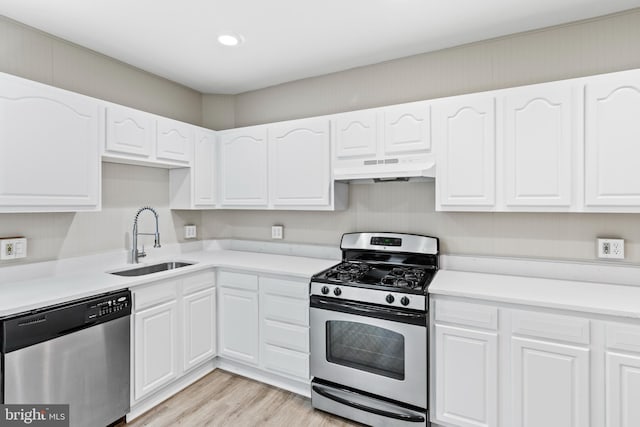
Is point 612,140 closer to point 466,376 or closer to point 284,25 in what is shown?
point 466,376

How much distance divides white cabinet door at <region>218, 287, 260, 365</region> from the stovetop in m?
0.69

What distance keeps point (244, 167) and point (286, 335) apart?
1535 millimetres

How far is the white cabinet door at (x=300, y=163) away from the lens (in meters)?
2.61

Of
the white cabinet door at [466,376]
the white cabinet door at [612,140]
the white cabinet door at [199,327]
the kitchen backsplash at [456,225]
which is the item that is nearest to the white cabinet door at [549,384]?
the white cabinet door at [466,376]

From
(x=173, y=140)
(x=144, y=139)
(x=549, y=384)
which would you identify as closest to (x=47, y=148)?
(x=144, y=139)

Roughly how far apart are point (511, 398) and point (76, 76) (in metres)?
3.54

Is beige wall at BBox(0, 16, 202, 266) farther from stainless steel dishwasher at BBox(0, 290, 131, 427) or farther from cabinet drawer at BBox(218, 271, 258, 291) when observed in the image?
cabinet drawer at BBox(218, 271, 258, 291)

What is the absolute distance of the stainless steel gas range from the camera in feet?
6.30

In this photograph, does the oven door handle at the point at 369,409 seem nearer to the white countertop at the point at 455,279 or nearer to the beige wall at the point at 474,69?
the white countertop at the point at 455,279

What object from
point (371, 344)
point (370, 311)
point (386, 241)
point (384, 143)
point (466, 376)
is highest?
point (384, 143)

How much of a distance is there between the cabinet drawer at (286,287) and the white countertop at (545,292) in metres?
0.89

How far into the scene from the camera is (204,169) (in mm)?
3061

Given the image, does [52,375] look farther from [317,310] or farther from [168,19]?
[168,19]

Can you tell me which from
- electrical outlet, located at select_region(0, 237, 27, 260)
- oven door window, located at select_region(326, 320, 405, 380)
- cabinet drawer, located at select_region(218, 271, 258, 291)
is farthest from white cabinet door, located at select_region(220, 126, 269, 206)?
electrical outlet, located at select_region(0, 237, 27, 260)
